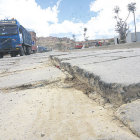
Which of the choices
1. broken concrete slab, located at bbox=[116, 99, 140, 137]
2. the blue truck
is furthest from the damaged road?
the blue truck

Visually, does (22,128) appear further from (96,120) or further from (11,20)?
(11,20)

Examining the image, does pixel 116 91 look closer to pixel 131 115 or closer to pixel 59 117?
pixel 131 115

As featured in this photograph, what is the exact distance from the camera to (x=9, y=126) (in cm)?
86

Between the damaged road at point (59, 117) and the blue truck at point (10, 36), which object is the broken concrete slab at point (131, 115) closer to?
the damaged road at point (59, 117)

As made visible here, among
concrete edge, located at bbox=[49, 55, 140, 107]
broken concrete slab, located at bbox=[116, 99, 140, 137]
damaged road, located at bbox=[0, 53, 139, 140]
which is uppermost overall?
concrete edge, located at bbox=[49, 55, 140, 107]

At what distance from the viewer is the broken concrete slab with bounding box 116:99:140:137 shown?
2.26ft

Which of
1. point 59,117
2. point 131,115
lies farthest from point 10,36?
point 131,115

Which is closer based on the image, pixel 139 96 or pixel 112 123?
pixel 112 123

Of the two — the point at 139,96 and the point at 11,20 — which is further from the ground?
the point at 11,20

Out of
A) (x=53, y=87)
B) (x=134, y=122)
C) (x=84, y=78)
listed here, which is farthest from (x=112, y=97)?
(x=53, y=87)

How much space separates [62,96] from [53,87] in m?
0.28

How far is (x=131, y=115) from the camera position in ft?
2.51

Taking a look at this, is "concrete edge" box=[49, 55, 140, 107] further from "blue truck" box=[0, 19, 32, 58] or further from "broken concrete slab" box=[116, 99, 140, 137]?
"blue truck" box=[0, 19, 32, 58]

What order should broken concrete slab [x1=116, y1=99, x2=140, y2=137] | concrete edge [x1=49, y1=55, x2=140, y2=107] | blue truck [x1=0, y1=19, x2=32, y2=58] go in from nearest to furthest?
broken concrete slab [x1=116, y1=99, x2=140, y2=137], concrete edge [x1=49, y1=55, x2=140, y2=107], blue truck [x1=0, y1=19, x2=32, y2=58]
